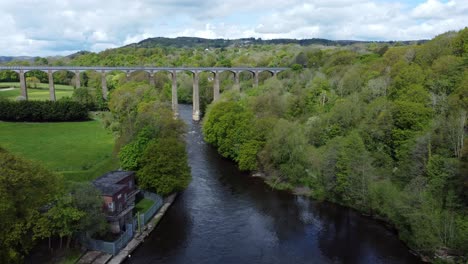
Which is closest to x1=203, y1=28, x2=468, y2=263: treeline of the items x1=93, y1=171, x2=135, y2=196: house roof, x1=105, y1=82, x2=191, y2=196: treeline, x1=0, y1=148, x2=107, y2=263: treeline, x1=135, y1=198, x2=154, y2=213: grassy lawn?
x1=105, y1=82, x2=191, y2=196: treeline

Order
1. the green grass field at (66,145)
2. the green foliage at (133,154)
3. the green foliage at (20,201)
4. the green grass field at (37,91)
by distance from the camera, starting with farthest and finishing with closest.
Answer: the green grass field at (37,91) < the green grass field at (66,145) < the green foliage at (133,154) < the green foliage at (20,201)

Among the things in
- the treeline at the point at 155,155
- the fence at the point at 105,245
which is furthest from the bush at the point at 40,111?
the fence at the point at 105,245

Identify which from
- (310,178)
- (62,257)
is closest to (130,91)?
(310,178)

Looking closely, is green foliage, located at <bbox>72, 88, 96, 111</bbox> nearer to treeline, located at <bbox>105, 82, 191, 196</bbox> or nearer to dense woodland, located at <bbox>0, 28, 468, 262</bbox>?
dense woodland, located at <bbox>0, 28, 468, 262</bbox>

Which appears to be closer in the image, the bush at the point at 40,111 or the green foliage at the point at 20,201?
the green foliage at the point at 20,201

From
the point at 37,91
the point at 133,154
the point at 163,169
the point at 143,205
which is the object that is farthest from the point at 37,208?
the point at 37,91

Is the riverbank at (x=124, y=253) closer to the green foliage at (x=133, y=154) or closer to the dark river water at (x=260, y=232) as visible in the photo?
the dark river water at (x=260, y=232)
